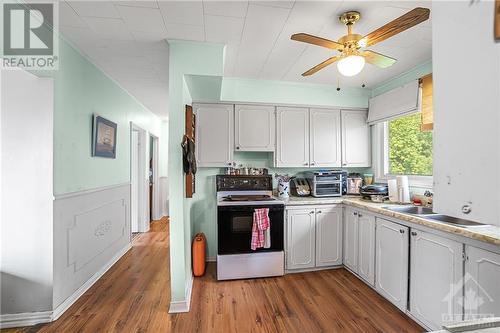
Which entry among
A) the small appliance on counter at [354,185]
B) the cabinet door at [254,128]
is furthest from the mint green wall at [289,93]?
the small appliance on counter at [354,185]

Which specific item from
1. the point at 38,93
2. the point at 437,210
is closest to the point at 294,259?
the point at 437,210

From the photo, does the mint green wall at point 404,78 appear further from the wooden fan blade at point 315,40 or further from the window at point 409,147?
the wooden fan blade at point 315,40

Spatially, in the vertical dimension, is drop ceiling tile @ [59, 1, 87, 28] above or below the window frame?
above

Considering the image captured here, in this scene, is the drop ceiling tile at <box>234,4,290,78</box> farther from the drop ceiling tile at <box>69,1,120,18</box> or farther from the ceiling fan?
the drop ceiling tile at <box>69,1,120,18</box>

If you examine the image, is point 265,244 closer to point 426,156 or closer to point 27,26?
point 426,156

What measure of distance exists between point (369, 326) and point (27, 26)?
360cm

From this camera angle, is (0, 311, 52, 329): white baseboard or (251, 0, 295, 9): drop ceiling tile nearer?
(251, 0, 295, 9): drop ceiling tile

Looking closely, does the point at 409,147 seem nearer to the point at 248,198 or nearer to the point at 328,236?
the point at 328,236

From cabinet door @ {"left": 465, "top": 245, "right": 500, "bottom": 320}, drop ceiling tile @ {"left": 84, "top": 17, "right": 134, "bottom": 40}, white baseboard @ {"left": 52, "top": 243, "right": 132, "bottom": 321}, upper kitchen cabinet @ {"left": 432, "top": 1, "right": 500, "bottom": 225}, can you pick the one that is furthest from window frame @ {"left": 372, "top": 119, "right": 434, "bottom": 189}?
white baseboard @ {"left": 52, "top": 243, "right": 132, "bottom": 321}

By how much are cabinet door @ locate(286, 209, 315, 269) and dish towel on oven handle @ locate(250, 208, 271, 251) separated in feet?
1.06

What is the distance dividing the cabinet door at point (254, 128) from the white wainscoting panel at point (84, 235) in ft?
5.91

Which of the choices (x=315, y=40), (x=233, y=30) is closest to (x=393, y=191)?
(x=315, y=40)

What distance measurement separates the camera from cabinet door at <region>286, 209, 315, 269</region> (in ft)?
9.08

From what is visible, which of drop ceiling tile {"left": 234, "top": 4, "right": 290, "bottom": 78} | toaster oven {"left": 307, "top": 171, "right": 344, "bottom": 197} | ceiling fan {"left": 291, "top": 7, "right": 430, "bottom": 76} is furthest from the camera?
toaster oven {"left": 307, "top": 171, "right": 344, "bottom": 197}
